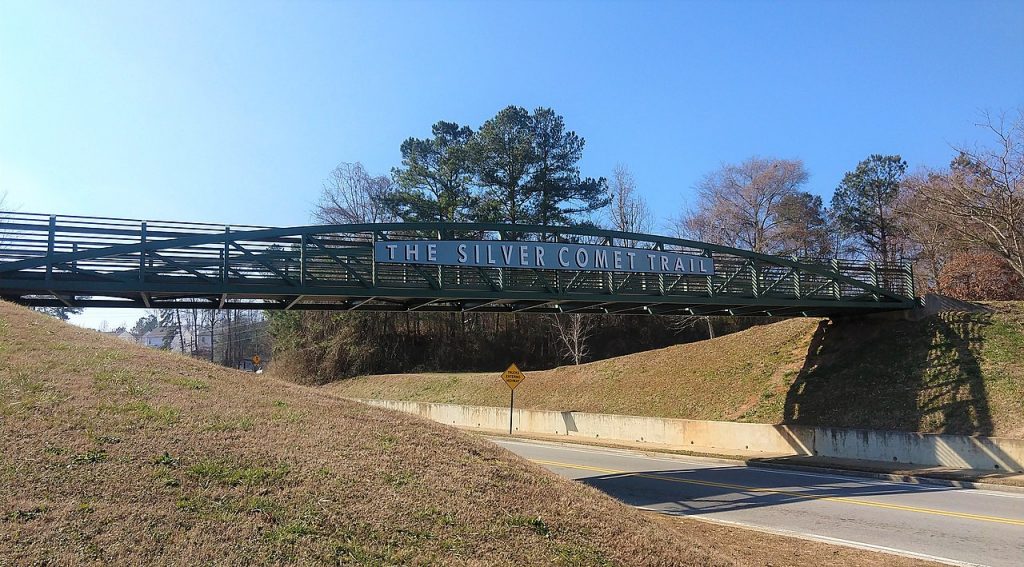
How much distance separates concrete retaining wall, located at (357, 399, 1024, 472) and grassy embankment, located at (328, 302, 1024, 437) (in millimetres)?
850

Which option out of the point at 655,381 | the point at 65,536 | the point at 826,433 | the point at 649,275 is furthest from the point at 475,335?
the point at 65,536

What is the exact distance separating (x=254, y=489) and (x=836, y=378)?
888 inches

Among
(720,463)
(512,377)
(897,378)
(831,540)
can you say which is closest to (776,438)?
(720,463)

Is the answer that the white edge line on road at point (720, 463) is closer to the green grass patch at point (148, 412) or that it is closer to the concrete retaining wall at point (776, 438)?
the concrete retaining wall at point (776, 438)

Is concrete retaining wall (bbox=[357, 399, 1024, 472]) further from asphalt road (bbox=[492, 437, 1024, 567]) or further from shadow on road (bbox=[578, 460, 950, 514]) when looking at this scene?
shadow on road (bbox=[578, 460, 950, 514])

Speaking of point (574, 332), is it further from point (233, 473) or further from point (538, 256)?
point (233, 473)

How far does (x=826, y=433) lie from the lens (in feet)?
67.6

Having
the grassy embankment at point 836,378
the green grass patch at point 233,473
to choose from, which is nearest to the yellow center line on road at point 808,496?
the grassy embankment at point 836,378

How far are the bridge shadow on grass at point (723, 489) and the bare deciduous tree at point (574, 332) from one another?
92.4 ft

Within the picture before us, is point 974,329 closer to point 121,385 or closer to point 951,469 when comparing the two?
point 951,469

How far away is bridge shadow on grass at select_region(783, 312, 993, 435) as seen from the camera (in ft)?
64.6

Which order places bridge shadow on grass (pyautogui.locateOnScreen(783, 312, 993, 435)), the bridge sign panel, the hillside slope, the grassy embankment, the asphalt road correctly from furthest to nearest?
the grassy embankment → bridge shadow on grass (pyautogui.locateOnScreen(783, 312, 993, 435)) → the bridge sign panel → the asphalt road → the hillside slope

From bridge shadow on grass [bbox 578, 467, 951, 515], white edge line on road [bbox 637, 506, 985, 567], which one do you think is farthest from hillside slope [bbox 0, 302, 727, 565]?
bridge shadow on grass [bbox 578, 467, 951, 515]

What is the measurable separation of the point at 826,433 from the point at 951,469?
12.1 feet
